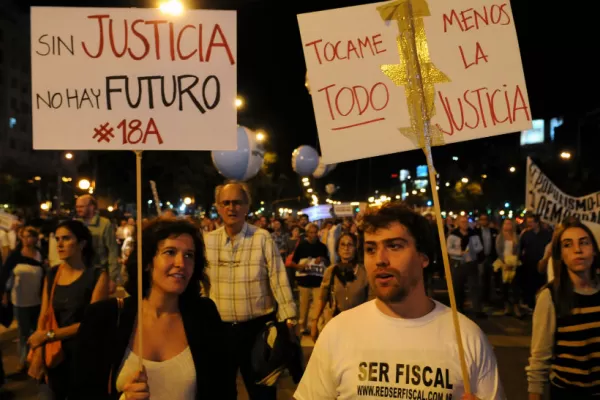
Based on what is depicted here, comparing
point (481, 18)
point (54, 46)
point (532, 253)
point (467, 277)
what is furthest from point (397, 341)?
point (532, 253)

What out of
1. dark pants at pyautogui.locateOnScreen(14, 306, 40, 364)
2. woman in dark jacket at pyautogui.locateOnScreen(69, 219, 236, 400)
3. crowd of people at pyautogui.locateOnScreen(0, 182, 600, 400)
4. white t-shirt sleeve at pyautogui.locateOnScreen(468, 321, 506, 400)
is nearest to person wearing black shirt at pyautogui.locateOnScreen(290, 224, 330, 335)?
crowd of people at pyautogui.locateOnScreen(0, 182, 600, 400)

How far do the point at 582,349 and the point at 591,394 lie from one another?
25 centimetres

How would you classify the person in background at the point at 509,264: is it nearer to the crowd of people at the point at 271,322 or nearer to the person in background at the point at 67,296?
the crowd of people at the point at 271,322

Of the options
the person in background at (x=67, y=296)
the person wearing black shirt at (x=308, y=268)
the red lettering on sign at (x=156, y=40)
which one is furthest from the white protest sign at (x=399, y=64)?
the person wearing black shirt at (x=308, y=268)

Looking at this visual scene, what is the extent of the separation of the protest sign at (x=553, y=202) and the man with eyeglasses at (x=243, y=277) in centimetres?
506

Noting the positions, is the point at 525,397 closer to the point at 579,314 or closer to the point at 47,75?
the point at 579,314

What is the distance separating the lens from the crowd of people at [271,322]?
2.32 meters

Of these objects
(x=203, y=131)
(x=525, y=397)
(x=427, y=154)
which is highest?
(x=203, y=131)

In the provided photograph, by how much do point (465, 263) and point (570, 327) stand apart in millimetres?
7872

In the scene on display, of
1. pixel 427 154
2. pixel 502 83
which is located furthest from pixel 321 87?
pixel 502 83

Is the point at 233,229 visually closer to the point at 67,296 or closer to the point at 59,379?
the point at 67,296

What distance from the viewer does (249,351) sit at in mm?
4781

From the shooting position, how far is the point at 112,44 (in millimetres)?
3180

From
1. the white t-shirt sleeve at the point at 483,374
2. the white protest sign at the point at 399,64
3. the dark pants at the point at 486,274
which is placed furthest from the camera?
the dark pants at the point at 486,274
